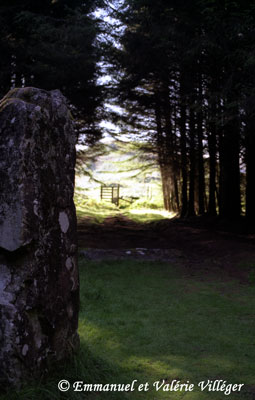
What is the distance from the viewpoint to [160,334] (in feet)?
19.1

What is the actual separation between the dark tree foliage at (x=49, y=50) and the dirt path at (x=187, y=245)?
230 inches

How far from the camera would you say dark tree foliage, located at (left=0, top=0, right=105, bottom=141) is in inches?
574

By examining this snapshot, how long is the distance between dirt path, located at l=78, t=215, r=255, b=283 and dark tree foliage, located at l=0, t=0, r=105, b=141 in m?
5.84

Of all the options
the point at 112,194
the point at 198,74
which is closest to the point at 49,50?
the point at 198,74

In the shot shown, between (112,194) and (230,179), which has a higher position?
(230,179)

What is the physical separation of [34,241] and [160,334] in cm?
281

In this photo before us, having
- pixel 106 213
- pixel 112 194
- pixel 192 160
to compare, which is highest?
pixel 192 160

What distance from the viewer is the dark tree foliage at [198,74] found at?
472 inches

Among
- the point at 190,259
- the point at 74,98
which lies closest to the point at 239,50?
the point at 190,259

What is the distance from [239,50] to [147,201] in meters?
31.3

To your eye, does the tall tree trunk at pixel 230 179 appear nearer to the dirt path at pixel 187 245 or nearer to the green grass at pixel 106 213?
the dirt path at pixel 187 245

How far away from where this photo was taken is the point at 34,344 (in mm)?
3791

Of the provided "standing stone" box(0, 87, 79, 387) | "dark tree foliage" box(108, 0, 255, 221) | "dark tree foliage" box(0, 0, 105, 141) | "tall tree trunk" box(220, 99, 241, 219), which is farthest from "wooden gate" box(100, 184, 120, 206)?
"standing stone" box(0, 87, 79, 387)

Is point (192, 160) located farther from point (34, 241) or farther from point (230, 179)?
point (34, 241)
